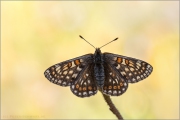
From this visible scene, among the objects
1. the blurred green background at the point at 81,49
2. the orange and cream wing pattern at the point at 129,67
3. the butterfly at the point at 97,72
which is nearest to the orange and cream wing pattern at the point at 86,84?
the butterfly at the point at 97,72

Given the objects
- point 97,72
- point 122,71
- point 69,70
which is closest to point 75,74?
point 69,70

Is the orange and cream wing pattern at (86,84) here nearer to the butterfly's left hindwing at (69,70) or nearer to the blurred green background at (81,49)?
the butterfly's left hindwing at (69,70)

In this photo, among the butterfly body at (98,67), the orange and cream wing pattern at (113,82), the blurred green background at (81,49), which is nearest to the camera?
the orange and cream wing pattern at (113,82)

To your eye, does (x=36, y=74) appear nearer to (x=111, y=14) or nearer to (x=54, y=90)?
(x=54, y=90)

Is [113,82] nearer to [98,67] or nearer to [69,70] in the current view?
[98,67]

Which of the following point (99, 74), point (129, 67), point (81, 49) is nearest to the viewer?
point (99, 74)

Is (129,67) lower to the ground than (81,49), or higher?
lower

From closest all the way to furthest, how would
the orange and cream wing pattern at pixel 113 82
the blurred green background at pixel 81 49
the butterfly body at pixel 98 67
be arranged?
the orange and cream wing pattern at pixel 113 82, the butterfly body at pixel 98 67, the blurred green background at pixel 81 49

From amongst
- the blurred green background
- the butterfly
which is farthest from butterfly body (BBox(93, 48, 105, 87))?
the blurred green background
